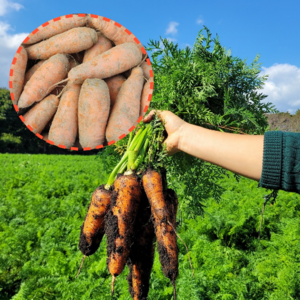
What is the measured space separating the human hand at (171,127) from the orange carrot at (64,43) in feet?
3.46

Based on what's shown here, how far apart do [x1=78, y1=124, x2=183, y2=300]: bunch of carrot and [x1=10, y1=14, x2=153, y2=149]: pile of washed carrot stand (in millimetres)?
535

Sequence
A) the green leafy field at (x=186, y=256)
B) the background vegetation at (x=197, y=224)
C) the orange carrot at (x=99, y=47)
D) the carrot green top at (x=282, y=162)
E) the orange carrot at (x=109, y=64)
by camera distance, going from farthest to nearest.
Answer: the green leafy field at (x=186, y=256), the orange carrot at (x=99, y=47), the orange carrot at (x=109, y=64), the background vegetation at (x=197, y=224), the carrot green top at (x=282, y=162)

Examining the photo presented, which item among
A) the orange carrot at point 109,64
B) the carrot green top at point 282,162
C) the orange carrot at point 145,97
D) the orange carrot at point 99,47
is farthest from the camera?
the orange carrot at point 99,47

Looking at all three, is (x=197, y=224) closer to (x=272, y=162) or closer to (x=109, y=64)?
(x=109, y=64)

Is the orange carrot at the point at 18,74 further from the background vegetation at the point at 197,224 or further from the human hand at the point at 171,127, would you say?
the human hand at the point at 171,127

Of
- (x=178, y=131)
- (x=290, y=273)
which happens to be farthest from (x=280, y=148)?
(x=290, y=273)

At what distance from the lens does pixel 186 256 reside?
168 inches

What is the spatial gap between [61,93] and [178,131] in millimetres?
1344

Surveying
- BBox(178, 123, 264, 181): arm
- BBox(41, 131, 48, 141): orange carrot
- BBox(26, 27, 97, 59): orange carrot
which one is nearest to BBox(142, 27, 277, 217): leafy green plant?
BBox(178, 123, 264, 181): arm

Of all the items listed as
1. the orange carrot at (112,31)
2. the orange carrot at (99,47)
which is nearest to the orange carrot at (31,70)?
the orange carrot at (99,47)

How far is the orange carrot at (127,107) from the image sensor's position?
7.72ft

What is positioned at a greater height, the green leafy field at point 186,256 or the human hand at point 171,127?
the human hand at point 171,127

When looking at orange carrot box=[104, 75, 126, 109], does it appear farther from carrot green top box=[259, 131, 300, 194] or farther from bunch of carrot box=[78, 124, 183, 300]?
carrot green top box=[259, 131, 300, 194]

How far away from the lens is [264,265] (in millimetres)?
4172
